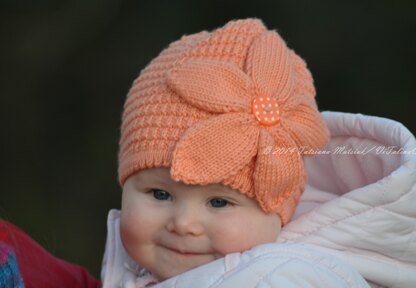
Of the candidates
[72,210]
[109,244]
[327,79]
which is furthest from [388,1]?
[109,244]

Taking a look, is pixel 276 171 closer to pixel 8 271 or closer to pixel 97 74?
pixel 8 271

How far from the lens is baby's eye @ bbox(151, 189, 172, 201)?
2057 mm

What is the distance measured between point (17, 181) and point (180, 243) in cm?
311

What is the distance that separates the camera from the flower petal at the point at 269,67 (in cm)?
204

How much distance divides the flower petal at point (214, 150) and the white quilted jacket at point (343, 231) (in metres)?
0.19

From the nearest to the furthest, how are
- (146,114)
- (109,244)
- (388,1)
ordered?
(146,114)
(109,244)
(388,1)

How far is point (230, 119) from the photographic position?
6.50ft

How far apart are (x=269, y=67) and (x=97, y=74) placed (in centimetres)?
316

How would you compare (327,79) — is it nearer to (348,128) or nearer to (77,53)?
(77,53)

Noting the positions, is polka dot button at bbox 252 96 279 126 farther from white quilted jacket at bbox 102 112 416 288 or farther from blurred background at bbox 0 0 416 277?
blurred background at bbox 0 0 416 277

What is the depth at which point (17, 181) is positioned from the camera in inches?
195

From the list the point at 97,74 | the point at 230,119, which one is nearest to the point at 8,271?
the point at 230,119

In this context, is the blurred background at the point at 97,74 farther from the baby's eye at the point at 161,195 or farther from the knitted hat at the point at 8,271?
the knitted hat at the point at 8,271

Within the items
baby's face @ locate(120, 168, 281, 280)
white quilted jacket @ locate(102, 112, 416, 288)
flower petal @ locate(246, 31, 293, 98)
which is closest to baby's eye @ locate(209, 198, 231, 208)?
baby's face @ locate(120, 168, 281, 280)
